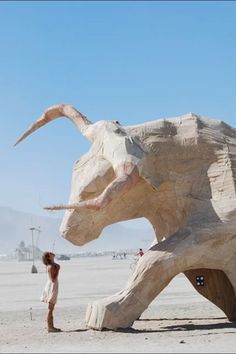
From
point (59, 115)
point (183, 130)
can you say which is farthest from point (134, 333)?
point (59, 115)

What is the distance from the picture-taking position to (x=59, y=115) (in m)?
12.1

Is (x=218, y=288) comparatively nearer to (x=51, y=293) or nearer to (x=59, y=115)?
(x=51, y=293)

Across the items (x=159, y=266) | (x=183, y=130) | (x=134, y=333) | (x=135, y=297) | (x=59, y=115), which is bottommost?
(x=134, y=333)

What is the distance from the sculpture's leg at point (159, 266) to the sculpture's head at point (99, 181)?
1.04m

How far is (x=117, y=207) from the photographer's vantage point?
1079cm


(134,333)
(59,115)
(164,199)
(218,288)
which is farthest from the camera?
(59,115)

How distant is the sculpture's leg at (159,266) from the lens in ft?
31.9

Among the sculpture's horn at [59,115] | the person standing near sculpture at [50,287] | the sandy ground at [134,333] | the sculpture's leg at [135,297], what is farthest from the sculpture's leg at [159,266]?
the sculpture's horn at [59,115]

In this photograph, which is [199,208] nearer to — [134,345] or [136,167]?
[136,167]

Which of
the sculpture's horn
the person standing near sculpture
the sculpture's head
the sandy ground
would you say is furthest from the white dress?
the sculpture's horn

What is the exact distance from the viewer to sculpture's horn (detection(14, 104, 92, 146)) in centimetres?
1163

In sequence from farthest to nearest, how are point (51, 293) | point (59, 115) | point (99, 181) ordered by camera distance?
point (59, 115) → point (99, 181) → point (51, 293)

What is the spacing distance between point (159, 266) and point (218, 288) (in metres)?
2.09

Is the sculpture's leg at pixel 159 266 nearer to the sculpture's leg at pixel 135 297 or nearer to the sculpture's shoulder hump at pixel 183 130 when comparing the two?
the sculpture's leg at pixel 135 297
